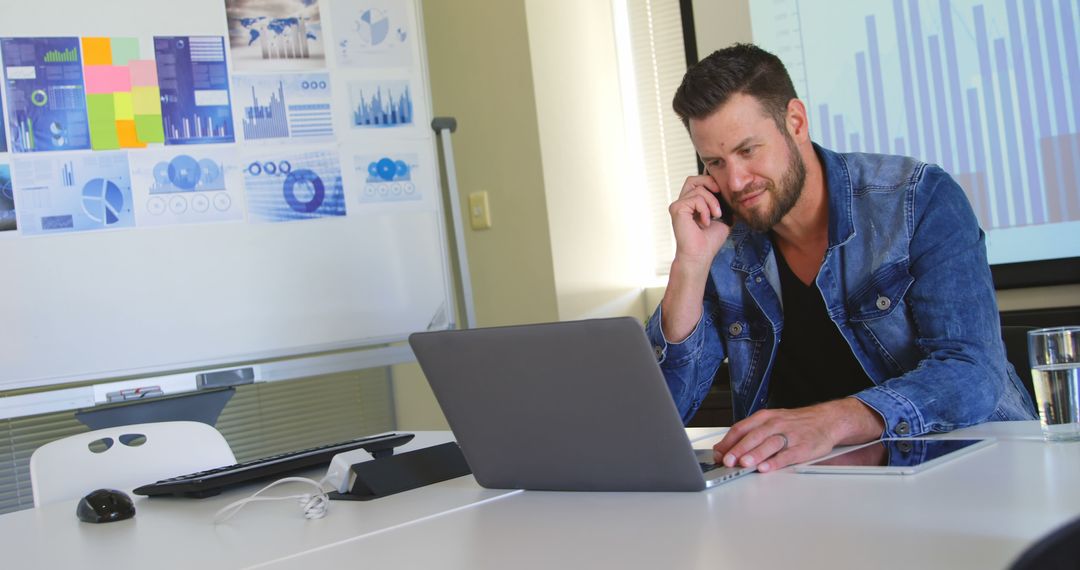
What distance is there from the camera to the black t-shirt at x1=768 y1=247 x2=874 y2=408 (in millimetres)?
1692

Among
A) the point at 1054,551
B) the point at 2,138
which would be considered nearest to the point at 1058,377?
the point at 1054,551

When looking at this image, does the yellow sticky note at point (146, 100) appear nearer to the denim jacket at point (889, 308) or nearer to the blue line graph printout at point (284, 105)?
the blue line graph printout at point (284, 105)

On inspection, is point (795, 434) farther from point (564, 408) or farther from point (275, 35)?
point (275, 35)

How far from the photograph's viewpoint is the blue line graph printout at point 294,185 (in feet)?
8.78

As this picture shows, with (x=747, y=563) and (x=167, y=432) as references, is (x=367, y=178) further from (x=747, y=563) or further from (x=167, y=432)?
(x=747, y=563)

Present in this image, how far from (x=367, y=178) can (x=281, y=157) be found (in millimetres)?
244

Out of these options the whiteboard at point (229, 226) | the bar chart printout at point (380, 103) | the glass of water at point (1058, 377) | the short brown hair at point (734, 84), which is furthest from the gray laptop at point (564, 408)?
the bar chart printout at point (380, 103)

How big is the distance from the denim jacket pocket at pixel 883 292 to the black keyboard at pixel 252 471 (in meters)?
0.78

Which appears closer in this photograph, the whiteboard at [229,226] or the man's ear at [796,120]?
the man's ear at [796,120]

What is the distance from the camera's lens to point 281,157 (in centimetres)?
271

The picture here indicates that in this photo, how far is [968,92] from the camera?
2.72 m

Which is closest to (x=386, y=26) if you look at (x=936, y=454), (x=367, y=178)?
(x=367, y=178)

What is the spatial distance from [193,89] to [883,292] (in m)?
1.81

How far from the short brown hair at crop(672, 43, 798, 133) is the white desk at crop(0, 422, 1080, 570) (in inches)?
26.1
